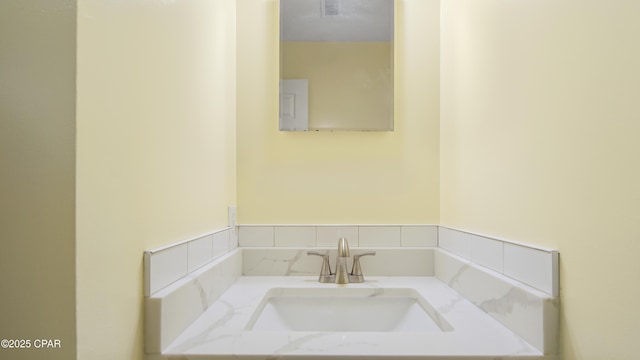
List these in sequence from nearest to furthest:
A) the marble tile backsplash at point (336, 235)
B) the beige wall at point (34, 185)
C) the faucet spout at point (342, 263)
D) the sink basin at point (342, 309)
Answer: the beige wall at point (34, 185)
the sink basin at point (342, 309)
the faucet spout at point (342, 263)
the marble tile backsplash at point (336, 235)

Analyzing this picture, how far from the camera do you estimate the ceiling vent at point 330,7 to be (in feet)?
5.24

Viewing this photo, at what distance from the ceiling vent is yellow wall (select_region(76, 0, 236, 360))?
1.78 feet

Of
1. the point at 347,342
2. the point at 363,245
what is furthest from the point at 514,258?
the point at 363,245

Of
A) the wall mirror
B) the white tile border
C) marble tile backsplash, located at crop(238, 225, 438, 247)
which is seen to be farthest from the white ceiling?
the white tile border

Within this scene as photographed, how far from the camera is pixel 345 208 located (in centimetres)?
158

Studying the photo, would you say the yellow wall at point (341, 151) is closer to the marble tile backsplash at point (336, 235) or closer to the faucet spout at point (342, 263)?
the marble tile backsplash at point (336, 235)

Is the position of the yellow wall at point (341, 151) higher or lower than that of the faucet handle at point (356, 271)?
higher

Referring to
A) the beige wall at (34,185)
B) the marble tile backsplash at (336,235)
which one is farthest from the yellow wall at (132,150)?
the marble tile backsplash at (336,235)

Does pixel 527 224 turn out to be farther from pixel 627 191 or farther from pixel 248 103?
pixel 248 103

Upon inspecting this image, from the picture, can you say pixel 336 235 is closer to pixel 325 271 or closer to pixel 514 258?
pixel 325 271

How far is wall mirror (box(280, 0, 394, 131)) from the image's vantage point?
1597 mm

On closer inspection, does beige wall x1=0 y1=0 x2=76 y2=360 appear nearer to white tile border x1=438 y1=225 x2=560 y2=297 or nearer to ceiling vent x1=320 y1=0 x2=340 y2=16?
white tile border x1=438 y1=225 x2=560 y2=297

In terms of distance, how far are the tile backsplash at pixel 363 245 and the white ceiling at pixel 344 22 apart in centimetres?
79

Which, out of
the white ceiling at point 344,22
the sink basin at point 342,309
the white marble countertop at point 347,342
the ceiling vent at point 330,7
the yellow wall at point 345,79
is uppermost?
the ceiling vent at point 330,7
